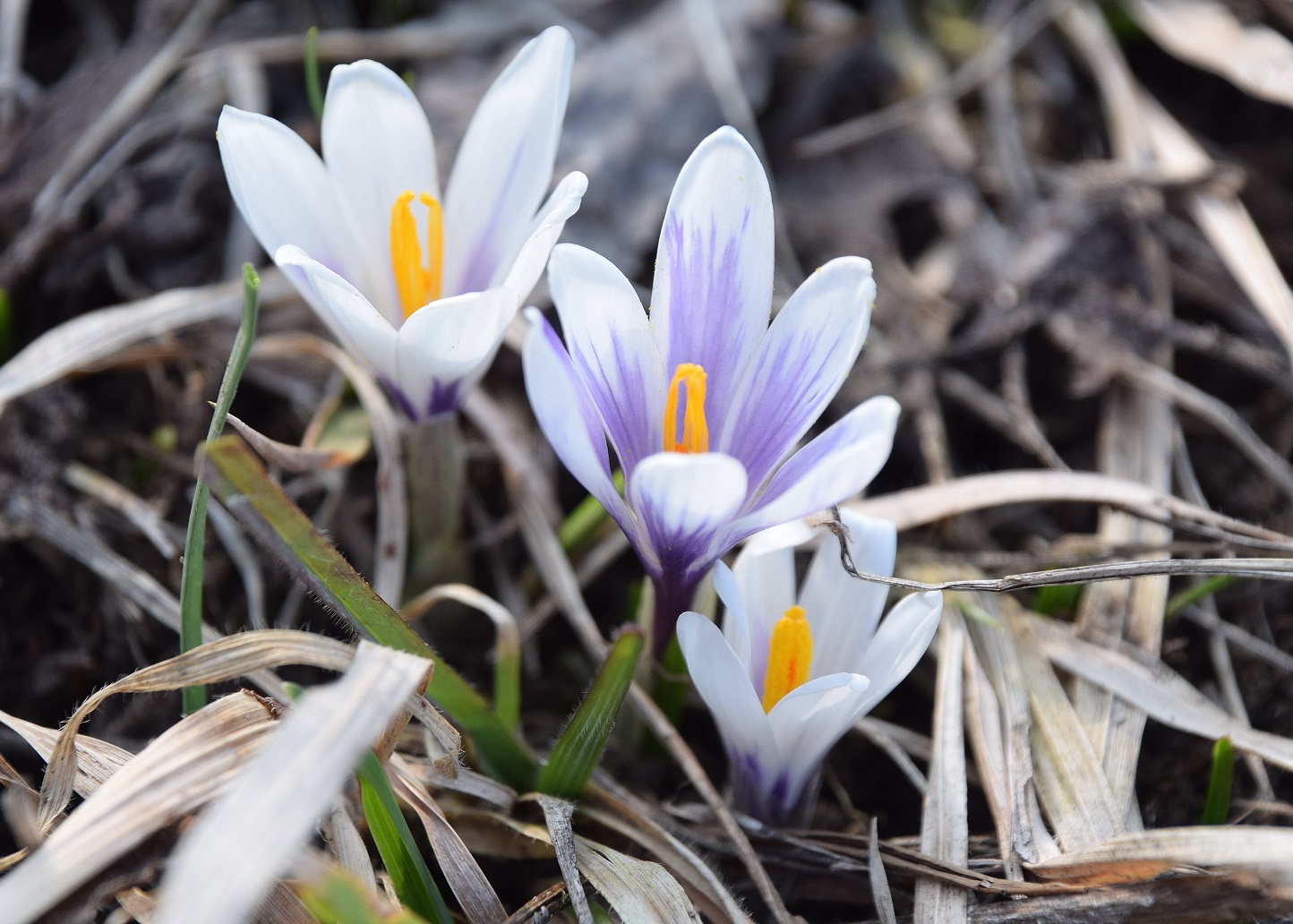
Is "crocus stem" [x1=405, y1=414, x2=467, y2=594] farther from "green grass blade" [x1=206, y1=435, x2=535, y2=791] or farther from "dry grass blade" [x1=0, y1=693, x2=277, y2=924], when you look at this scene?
"dry grass blade" [x1=0, y1=693, x2=277, y2=924]

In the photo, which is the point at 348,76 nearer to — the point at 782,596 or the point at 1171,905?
the point at 782,596

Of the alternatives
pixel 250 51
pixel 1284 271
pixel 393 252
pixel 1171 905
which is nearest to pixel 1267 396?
pixel 1284 271

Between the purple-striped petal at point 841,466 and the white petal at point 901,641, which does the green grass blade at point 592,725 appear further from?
the white petal at point 901,641

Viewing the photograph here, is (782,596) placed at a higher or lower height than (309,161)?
lower

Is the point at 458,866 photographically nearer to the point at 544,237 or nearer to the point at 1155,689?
the point at 544,237

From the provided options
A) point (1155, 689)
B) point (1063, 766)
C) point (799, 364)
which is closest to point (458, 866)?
point (799, 364)

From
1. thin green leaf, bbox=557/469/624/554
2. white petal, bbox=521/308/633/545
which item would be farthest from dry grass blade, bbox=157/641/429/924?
thin green leaf, bbox=557/469/624/554
